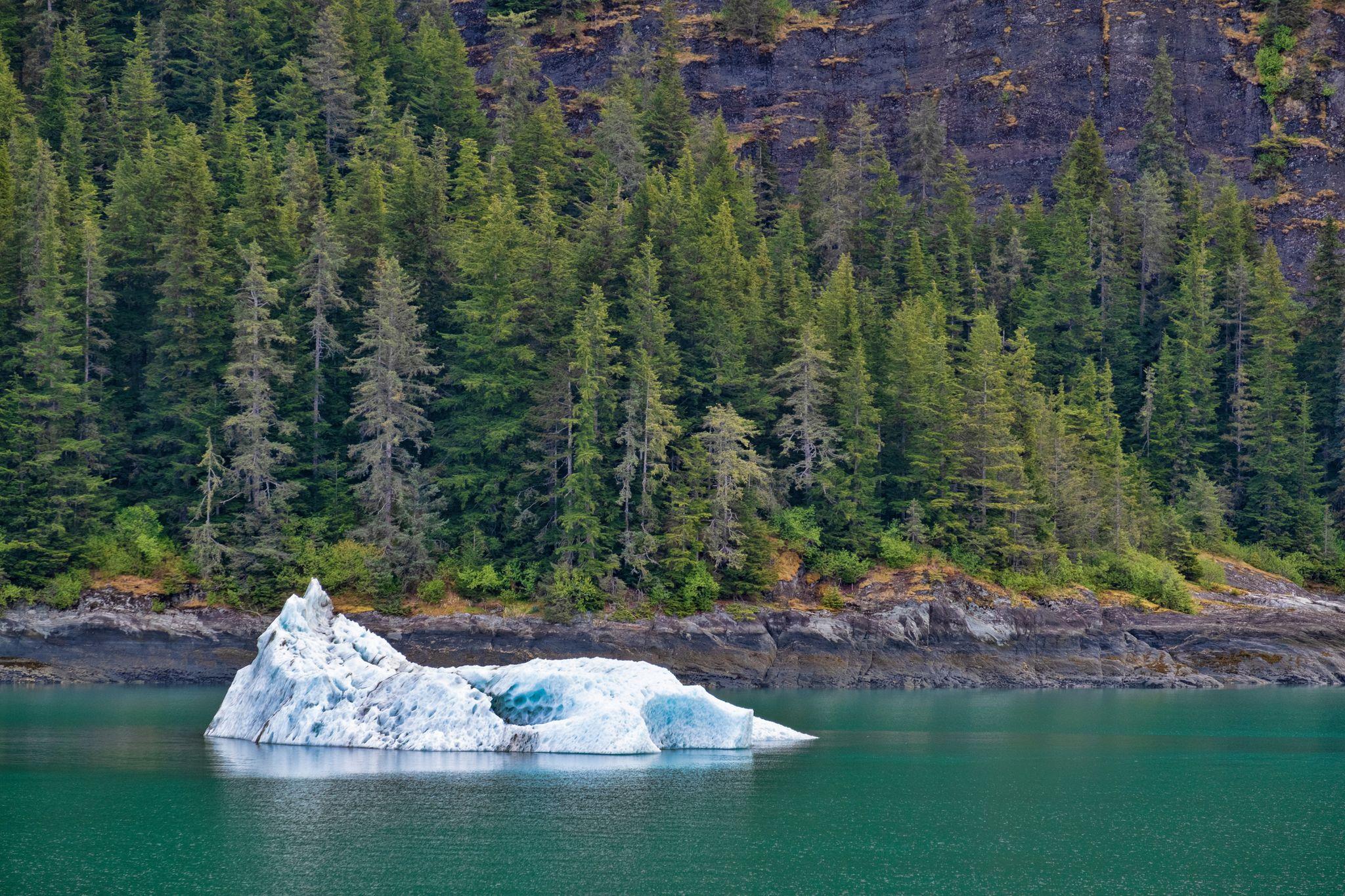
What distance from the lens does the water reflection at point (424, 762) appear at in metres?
32.8

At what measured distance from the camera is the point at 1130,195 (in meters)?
93.1

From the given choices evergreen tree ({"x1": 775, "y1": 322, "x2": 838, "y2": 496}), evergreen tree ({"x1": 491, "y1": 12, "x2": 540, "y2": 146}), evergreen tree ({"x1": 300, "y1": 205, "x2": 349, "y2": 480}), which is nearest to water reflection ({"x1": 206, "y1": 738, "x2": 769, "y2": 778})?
evergreen tree ({"x1": 775, "y1": 322, "x2": 838, "y2": 496})

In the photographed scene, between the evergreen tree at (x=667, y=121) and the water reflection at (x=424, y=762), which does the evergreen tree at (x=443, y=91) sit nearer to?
the evergreen tree at (x=667, y=121)

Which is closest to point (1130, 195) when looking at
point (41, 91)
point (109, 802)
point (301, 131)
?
point (301, 131)

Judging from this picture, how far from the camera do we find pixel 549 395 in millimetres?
64688

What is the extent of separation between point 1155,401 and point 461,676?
57784mm

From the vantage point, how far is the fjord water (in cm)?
2286

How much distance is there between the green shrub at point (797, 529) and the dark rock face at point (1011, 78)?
4429 cm

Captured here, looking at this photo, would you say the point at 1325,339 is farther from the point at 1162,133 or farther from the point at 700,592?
the point at 700,592

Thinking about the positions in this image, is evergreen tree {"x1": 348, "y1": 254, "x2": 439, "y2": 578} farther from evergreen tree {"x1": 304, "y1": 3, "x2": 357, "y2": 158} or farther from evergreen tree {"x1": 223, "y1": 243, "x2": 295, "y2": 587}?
evergreen tree {"x1": 304, "y1": 3, "x2": 357, "y2": 158}

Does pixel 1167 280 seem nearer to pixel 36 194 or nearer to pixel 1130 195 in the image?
pixel 1130 195

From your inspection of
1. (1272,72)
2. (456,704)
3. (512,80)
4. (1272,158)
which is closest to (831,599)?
(456,704)

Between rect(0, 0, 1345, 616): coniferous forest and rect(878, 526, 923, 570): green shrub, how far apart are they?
208mm

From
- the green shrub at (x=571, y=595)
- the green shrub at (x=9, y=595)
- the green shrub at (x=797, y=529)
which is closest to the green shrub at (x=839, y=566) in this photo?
the green shrub at (x=797, y=529)
